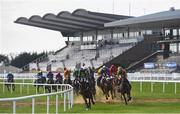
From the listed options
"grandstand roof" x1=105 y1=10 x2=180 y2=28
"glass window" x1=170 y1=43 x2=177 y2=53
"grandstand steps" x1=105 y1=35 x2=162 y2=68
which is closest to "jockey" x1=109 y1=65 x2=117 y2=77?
"grandstand roof" x1=105 y1=10 x2=180 y2=28

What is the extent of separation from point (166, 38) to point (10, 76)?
1276 inches

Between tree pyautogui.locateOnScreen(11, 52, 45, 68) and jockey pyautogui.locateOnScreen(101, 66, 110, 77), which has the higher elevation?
jockey pyautogui.locateOnScreen(101, 66, 110, 77)

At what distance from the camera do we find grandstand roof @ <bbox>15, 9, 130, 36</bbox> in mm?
69875

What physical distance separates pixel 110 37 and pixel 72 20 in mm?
8198

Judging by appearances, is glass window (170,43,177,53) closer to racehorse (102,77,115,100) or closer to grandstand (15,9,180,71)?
grandstand (15,9,180,71)

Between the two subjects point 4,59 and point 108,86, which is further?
point 4,59

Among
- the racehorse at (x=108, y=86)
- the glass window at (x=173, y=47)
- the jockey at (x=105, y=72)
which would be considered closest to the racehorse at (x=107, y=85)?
the racehorse at (x=108, y=86)

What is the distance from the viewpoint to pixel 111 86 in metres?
23.8

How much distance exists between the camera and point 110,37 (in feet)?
265

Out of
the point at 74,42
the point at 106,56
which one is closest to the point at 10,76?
the point at 106,56

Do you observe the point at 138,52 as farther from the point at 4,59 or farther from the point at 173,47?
the point at 4,59

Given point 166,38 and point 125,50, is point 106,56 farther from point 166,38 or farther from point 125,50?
point 166,38

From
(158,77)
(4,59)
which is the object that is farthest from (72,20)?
(4,59)

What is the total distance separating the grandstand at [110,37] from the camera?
63562 millimetres
